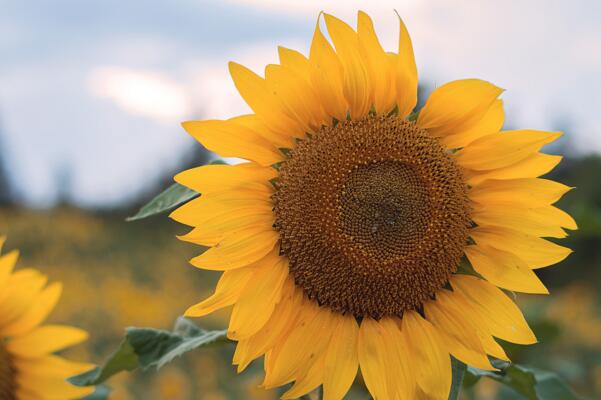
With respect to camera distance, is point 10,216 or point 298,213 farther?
point 10,216

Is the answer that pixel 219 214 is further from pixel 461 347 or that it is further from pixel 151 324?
pixel 151 324

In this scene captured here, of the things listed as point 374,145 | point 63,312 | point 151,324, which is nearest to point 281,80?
point 374,145

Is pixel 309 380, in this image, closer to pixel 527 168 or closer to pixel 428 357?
pixel 428 357

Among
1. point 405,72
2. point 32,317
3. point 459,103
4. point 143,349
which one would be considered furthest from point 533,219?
point 32,317

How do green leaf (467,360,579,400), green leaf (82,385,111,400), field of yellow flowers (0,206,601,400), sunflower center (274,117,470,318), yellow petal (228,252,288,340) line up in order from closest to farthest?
yellow petal (228,252,288,340)
sunflower center (274,117,470,318)
green leaf (467,360,579,400)
green leaf (82,385,111,400)
field of yellow flowers (0,206,601,400)

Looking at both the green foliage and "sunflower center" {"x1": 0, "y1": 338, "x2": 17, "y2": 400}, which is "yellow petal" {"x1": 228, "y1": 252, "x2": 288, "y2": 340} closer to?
the green foliage

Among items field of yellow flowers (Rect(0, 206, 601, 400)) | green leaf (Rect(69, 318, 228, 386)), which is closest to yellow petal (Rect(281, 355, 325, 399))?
green leaf (Rect(69, 318, 228, 386))
